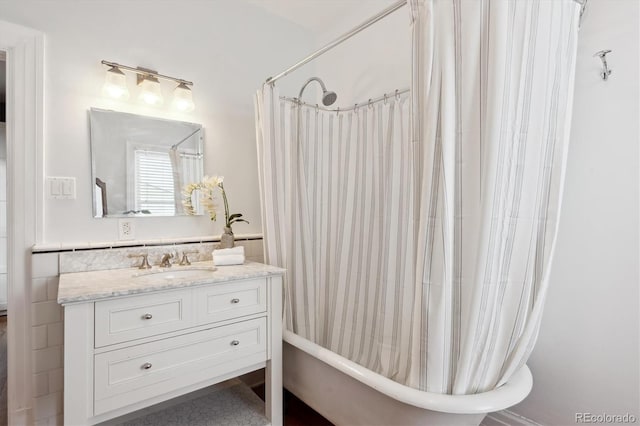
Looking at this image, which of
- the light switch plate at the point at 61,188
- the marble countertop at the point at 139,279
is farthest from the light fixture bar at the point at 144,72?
the marble countertop at the point at 139,279

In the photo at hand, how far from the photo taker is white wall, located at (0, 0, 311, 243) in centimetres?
166

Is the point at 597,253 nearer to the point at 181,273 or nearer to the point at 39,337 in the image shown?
the point at 181,273

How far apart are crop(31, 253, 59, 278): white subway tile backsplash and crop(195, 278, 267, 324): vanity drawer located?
77cm

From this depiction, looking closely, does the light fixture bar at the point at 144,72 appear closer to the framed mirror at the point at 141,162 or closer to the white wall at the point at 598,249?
the framed mirror at the point at 141,162

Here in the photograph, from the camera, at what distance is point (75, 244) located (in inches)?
65.0

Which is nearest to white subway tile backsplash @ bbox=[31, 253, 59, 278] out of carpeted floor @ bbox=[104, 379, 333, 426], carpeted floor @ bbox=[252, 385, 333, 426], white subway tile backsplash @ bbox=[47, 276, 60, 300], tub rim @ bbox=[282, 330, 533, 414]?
white subway tile backsplash @ bbox=[47, 276, 60, 300]

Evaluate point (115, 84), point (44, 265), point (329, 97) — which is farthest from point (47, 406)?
point (329, 97)

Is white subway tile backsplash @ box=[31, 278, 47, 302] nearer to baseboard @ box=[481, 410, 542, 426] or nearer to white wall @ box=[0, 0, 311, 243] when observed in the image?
white wall @ box=[0, 0, 311, 243]

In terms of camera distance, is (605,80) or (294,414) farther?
(294,414)

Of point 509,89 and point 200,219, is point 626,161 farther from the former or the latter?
point 200,219

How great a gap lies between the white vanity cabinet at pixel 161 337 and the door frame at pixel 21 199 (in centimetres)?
26

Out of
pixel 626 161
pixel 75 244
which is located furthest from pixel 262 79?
pixel 626 161

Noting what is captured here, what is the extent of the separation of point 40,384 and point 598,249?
265 centimetres

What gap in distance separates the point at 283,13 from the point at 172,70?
104 centimetres
